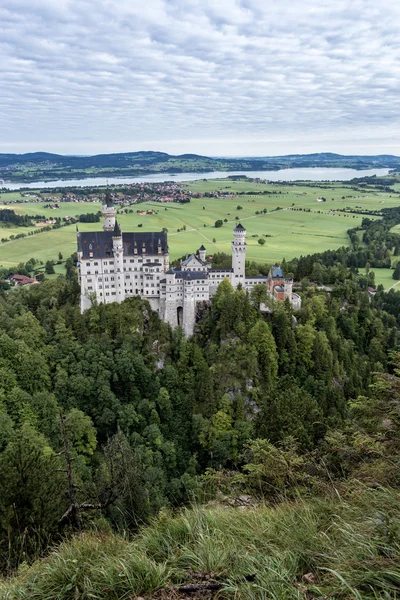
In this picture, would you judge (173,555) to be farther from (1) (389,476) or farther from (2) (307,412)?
(2) (307,412)

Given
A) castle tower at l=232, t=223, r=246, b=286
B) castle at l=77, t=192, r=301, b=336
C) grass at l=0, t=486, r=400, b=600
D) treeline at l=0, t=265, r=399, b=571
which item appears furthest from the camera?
castle tower at l=232, t=223, r=246, b=286

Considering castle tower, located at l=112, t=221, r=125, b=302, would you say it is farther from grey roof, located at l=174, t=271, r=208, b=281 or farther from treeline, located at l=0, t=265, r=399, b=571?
grey roof, located at l=174, t=271, r=208, b=281

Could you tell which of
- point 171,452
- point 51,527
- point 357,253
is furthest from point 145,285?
point 357,253

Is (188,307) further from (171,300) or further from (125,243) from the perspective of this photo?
(125,243)

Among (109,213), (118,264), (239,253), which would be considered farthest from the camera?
(109,213)

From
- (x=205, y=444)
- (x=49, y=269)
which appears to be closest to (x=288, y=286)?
(x=205, y=444)

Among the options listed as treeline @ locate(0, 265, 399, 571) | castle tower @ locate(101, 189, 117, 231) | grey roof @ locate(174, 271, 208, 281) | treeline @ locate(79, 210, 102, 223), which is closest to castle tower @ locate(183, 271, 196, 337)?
grey roof @ locate(174, 271, 208, 281)

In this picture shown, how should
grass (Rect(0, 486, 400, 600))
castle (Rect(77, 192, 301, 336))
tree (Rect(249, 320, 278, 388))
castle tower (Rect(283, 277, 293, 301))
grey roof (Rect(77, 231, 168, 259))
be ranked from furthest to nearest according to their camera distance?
castle tower (Rect(283, 277, 293, 301))
grey roof (Rect(77, 231, 168, 259))
castle (Rect(77, 192, 301, 336))
tree (Rect(249, 320, 278, 388))
grass (Rect(0, 486, 400, 600))

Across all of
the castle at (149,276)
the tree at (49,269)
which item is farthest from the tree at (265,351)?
the tree at (49,269)
